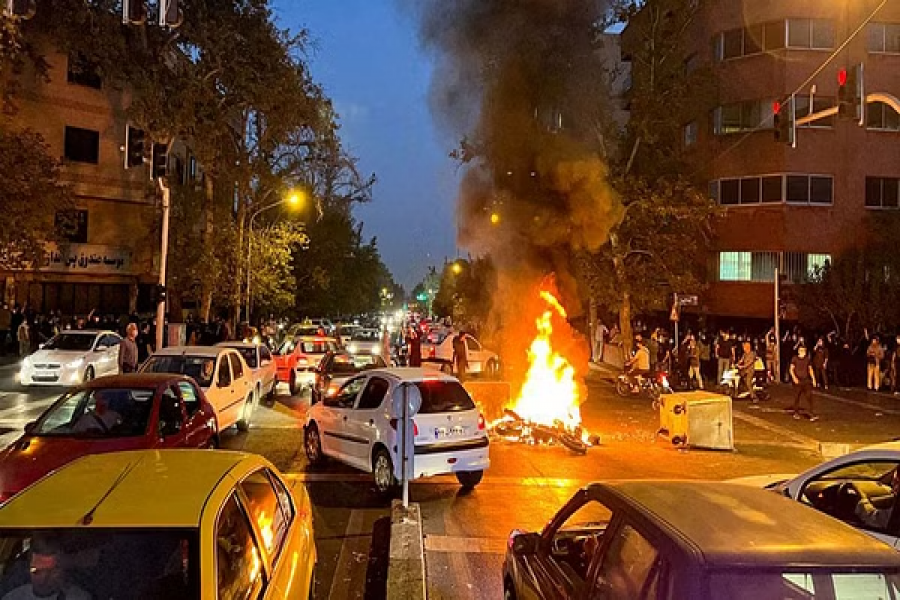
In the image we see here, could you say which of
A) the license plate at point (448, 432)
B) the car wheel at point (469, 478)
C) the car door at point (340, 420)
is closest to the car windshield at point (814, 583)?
the license plate at point (448, 432)

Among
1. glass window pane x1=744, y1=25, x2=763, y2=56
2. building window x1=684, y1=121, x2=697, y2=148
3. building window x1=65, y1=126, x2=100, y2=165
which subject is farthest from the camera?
building window x1=684, y1=121, x2=697, y2=148

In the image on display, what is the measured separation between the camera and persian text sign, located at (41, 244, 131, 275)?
34.4 m

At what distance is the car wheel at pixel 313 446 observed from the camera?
1135 cm

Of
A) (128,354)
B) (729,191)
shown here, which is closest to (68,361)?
(128,354)

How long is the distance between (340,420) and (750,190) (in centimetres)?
2797

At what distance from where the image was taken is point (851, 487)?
6031 mm

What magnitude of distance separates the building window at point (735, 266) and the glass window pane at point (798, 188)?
288cm

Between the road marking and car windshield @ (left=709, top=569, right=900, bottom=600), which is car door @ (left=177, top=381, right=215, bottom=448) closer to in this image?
the road marking

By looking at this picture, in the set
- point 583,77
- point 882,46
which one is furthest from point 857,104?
point 882,46

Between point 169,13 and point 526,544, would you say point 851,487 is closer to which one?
point 526,544

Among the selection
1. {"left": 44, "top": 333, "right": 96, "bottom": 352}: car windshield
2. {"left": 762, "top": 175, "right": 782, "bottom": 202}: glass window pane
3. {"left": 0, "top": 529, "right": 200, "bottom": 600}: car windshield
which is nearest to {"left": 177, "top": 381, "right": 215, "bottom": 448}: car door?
{"left": 0, "top": 529, "right": 200, "bottom": 600}: car windshield

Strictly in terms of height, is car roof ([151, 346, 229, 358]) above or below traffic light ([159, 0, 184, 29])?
below

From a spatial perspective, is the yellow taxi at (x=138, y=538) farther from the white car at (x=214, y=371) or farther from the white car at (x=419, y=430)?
the white car at (x=214, y=371)

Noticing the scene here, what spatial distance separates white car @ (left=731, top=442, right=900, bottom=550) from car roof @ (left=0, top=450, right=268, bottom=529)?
13.5 feet
